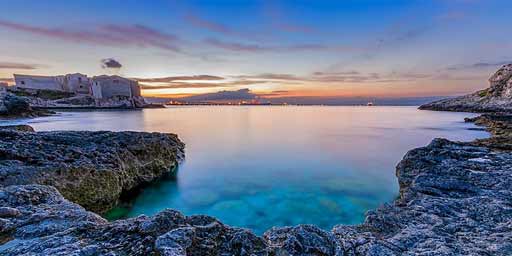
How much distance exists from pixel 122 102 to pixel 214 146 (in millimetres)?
88968

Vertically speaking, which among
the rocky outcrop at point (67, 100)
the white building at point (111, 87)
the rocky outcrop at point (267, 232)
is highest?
the white building at point (111, 87)

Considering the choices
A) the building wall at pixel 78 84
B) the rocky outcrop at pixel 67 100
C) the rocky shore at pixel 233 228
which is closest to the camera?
the rocky shore at pixel 233 228

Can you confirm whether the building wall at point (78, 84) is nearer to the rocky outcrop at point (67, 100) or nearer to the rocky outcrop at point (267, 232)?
the rocky outcrop at point (67, 100)

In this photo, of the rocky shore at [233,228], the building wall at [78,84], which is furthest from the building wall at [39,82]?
the rocky shore at [233,228]

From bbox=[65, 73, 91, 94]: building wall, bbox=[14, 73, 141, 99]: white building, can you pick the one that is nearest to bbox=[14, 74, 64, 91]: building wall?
bbox=[14, 73, 141, 99]: white building

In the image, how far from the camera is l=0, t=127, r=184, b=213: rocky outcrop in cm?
514

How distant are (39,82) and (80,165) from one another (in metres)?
116

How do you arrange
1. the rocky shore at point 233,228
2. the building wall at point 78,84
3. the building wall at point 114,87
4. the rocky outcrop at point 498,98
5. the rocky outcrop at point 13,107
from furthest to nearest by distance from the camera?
the building wall at point 78,84 → the building wall at point 114,87 → the rocky outcrop at point 498,98 → the rocky outcrop at point 13,107 → the rocky shore at point 233,228

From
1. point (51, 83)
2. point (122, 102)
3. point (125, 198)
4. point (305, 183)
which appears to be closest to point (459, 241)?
point (305, 183)

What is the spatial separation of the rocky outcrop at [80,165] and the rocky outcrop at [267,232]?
135 cm

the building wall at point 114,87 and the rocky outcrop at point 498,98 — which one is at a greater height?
the building wall at point 114,87

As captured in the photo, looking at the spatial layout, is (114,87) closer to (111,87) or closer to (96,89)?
(111,87)

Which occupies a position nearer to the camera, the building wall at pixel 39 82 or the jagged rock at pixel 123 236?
the jagged rock at pixel 123 236

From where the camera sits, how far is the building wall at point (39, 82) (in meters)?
86.6
